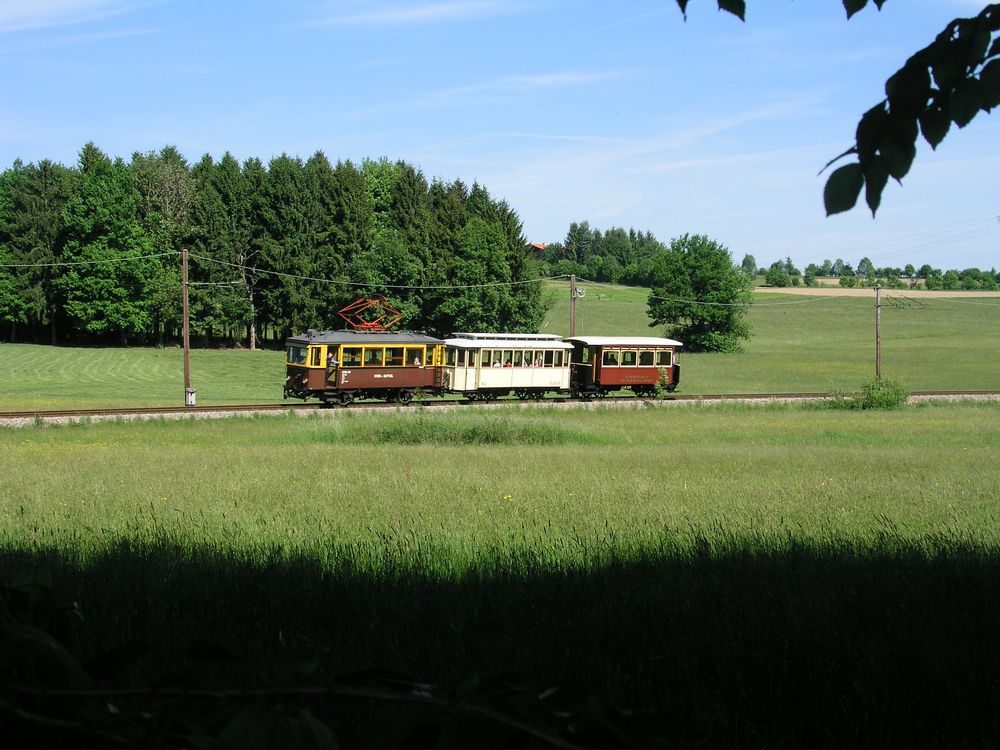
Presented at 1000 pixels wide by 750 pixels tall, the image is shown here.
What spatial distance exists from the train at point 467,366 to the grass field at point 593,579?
A: 21480 millimetres

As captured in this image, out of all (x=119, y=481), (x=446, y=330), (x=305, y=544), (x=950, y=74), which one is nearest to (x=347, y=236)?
(x=446, y=330)

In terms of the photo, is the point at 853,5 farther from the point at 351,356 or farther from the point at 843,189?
the point at 351,356

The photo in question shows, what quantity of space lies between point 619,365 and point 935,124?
4267 centimetres

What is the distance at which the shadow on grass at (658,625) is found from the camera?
151 inches

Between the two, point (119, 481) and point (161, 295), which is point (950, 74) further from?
point (161, 295)

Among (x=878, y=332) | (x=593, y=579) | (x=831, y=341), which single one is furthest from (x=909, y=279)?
(x=593, y=579)

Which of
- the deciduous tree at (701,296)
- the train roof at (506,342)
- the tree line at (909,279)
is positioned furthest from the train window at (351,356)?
the tree line at (909,279)

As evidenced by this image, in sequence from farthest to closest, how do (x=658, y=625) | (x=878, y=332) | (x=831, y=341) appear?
(x=831, y=341) < (x=878, y=332) < (x=658, y=625)

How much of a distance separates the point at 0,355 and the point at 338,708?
252 ft

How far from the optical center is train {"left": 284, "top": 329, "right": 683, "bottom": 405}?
3853cm

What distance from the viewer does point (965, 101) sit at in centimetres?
271

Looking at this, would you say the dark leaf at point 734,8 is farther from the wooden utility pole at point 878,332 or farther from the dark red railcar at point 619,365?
the wooden utility pole at point 878,332

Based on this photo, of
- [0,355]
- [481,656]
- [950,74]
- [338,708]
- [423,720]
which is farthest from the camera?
[0,355]

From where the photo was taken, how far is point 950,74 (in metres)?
2.72
